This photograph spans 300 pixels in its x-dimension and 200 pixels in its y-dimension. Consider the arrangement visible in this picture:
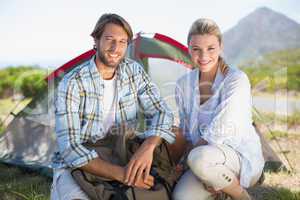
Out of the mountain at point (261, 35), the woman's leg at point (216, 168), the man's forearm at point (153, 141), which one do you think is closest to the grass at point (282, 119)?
the woman's leg at point (216, 168)

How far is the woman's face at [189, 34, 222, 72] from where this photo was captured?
2098mm

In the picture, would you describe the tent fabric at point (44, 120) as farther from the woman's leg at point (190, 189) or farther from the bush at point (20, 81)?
the bush at point (20, 81)

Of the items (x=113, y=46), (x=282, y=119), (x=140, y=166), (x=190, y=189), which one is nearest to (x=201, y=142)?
(x=190, y=189)

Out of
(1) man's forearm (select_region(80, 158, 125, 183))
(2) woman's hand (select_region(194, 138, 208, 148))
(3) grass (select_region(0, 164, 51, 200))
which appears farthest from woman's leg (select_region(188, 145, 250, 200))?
(3) grass (select_region(0, 164, 51, 200))

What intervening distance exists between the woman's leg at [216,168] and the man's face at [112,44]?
609 millimetres

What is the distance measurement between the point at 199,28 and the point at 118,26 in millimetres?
447

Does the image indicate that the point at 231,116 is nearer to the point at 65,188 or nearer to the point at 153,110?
the point at 153,110

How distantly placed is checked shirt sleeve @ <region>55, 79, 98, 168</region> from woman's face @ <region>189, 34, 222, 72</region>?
0.68 m

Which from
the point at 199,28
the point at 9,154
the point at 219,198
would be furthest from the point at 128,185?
the point at 9,154

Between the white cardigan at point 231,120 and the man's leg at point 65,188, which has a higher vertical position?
the white cardigan at point 231,120

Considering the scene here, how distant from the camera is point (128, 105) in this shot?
6.78ft

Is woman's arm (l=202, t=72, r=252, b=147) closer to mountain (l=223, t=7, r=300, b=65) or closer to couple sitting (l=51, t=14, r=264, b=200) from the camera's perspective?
couple sitting (l=51, t=14, r=264, b=200)

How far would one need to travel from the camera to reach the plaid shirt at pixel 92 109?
72.8 inches

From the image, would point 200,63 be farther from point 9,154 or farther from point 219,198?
point 9,154
